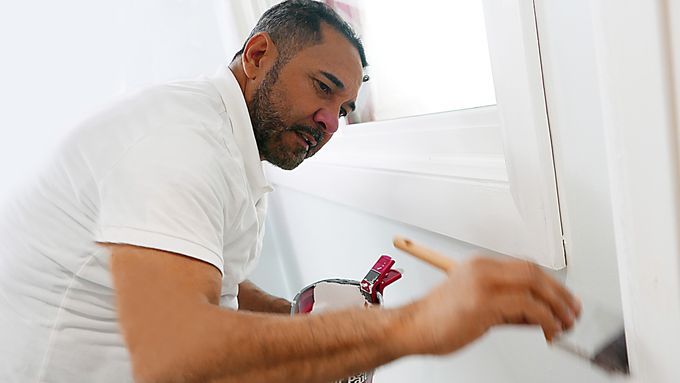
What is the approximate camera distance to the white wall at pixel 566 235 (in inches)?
13.5

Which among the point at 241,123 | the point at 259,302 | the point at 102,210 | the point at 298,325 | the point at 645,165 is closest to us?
the point at 645,165

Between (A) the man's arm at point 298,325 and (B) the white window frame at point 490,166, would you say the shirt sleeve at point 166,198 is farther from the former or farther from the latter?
(B) the white window frame at point 490,166

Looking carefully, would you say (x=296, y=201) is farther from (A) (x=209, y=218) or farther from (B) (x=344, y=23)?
(A) (x=209, y=218)

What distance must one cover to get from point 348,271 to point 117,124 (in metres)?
0.56

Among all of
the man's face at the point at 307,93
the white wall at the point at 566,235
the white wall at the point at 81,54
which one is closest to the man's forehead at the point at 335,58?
the man's face at the point at 307,93

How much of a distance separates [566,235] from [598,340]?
9cm

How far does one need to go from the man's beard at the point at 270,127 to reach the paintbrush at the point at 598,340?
0.50 metres

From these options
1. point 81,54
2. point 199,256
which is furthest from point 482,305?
point 81,54

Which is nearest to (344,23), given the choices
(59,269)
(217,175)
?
(217,175)

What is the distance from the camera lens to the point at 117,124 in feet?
1.82

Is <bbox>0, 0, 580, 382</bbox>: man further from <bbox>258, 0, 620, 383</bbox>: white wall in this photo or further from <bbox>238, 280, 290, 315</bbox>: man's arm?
<bbox>238, 280, 290, 315</bbox>: man's arm

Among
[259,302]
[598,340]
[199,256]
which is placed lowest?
[259,302]

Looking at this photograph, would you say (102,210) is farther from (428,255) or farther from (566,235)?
(566,235)

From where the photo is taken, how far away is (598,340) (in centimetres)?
38
